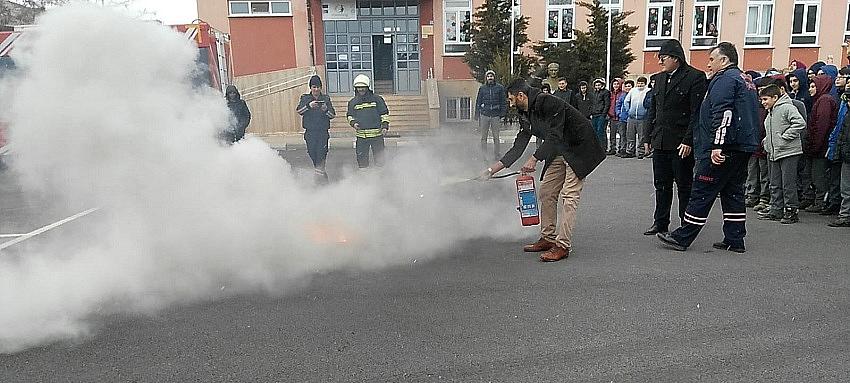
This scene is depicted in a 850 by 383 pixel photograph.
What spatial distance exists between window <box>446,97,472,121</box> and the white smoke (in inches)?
619

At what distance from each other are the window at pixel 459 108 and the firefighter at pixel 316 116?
1181 centimetres

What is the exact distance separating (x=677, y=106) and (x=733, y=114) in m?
0.63

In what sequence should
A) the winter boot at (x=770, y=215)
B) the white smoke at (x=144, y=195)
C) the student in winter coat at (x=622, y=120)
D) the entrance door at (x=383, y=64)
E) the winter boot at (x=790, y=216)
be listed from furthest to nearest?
1. the entrance door at (x=383, y=64)
2. the student in winter coat at (x=622, y=120)
3. the winter boot at (x=770, y=215)
4. the winter boot at (x=790, y=216)
5. the white smoke at (x=144, y=195)

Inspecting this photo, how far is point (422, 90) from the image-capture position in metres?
22.0

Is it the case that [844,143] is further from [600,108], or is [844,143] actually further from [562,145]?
[600,108]

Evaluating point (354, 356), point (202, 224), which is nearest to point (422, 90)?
point (202, 224)

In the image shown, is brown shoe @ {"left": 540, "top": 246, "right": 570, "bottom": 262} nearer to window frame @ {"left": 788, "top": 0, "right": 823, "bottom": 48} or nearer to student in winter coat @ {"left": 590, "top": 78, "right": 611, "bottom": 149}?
student in winter coat @ {"left": 590, "top": 78, "right": 611, "bottom": 149}

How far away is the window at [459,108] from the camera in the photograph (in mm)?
21547

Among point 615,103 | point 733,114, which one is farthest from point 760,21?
point 733,114

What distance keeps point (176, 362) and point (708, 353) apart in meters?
3.13

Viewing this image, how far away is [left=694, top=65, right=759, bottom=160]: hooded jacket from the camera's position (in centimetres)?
516

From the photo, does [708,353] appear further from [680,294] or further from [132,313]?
[132,313]

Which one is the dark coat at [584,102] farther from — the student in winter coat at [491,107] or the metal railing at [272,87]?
the metal railing at [272,87]

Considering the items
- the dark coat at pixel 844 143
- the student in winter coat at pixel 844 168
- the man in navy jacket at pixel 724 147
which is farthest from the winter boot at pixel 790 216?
the man in navy jacket at pixel 724 147
